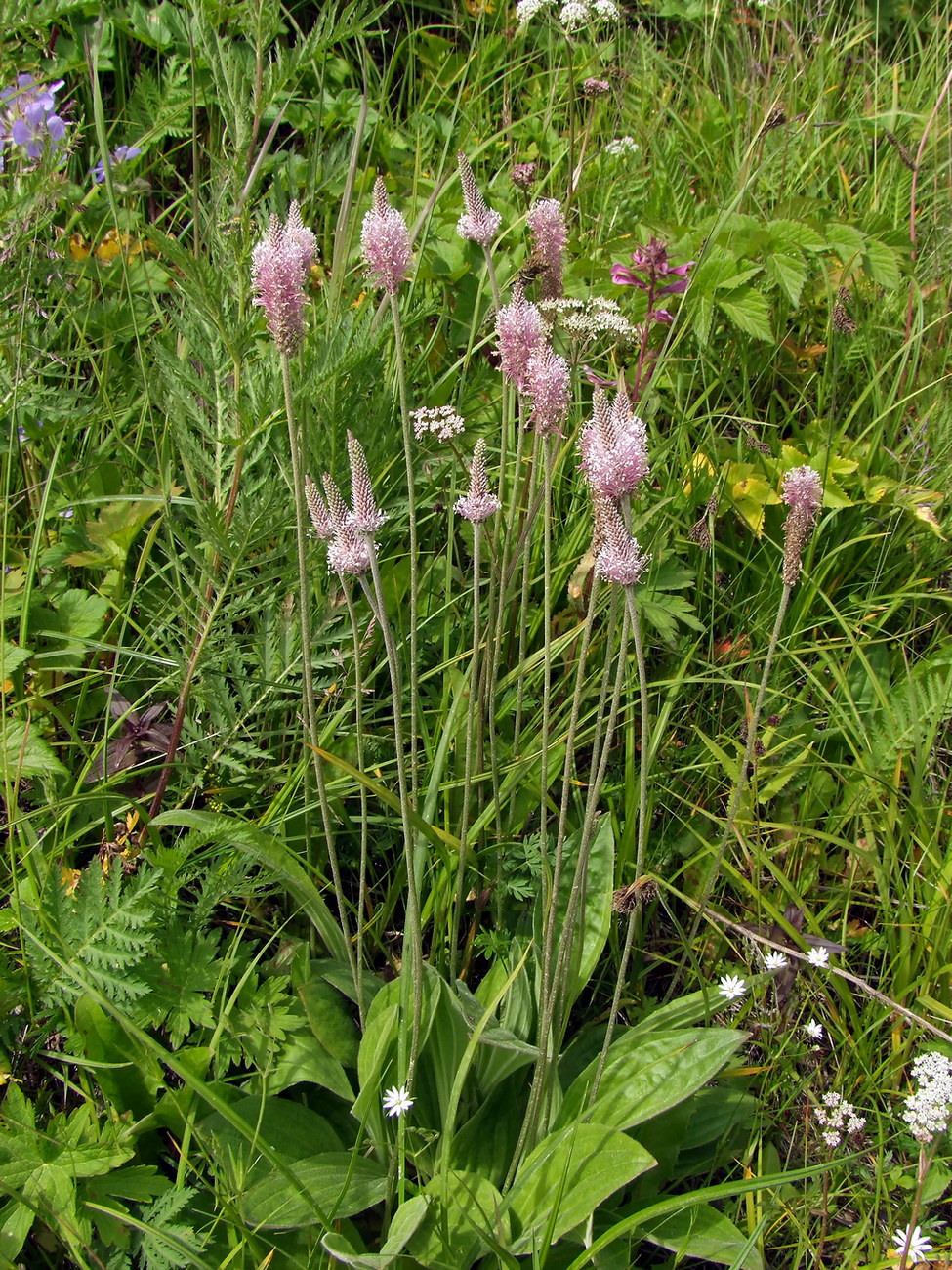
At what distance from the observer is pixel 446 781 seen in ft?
6.63

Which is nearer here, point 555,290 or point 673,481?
point 555,290

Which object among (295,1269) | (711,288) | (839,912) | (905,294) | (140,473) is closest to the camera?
(295,1269)

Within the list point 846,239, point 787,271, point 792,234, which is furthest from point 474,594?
point 846,239

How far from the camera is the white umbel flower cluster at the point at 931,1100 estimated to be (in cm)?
144

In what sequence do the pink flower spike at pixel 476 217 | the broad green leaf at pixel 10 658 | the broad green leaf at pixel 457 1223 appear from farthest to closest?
the broad green leaf at pixel 10 658
the pink flower spike at pixel 476 217
the broad green leaf at pixel 457 1223

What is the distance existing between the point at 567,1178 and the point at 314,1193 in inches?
15.3

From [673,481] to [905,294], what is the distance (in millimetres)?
1245

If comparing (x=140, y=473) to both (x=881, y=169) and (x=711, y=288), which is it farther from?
(x=881, y=169)

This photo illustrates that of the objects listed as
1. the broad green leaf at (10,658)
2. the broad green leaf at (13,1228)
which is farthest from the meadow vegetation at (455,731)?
the broad green leaf at (10,658)

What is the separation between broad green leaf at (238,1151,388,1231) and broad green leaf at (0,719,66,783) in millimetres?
773

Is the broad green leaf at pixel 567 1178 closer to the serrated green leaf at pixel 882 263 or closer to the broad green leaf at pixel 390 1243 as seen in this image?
the broad green leaf at pixel 390 1243

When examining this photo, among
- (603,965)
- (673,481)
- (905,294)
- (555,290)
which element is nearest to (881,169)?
(905,294)

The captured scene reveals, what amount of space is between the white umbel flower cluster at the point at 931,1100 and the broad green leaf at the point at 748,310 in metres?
1.53

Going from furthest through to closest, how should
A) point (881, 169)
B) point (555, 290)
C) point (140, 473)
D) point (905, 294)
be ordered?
point (881, 169)
point (905, 294)
point (140, 473)
point (555, 290)
